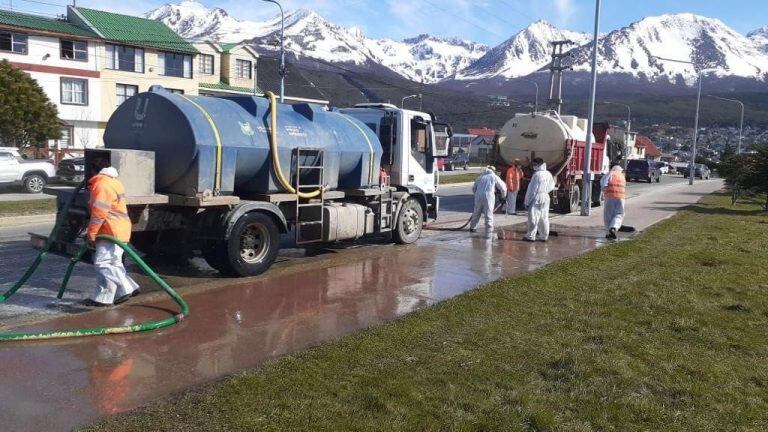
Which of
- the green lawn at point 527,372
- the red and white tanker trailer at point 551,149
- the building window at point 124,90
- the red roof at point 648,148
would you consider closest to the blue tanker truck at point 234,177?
the green lawn at point 527,372

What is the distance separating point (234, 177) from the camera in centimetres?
930

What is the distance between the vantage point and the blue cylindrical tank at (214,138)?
865 centimetres

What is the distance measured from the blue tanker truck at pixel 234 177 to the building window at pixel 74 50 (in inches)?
1536

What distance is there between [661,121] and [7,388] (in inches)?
7989

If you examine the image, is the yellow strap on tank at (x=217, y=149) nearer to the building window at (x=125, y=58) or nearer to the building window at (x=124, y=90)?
the building window at (x=125, y=58)

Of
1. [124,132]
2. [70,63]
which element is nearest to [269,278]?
[124,132]

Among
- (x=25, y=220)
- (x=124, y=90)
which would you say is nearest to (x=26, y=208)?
(x=25, y=220)

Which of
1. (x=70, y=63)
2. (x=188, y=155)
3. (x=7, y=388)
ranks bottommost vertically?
(x=7, y=388)

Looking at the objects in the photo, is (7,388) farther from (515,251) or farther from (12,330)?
(515,251)

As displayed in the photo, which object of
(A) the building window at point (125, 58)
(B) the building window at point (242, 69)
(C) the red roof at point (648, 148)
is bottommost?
(C) the red roof at point (648, 148)

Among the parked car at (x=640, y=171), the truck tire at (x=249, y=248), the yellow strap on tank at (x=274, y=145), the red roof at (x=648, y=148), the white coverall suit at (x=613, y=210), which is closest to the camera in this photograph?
the truck tire at (x=249, y=248)

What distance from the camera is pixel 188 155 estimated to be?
859 cm

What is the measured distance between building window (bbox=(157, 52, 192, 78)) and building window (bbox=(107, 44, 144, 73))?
134 centimetres

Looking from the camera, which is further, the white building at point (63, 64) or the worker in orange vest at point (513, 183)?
the white building at point (63, 64)
